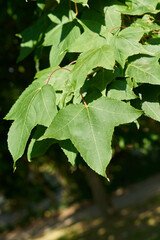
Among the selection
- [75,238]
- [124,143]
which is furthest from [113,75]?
[75,238]

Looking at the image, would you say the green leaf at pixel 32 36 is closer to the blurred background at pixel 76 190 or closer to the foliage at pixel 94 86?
the blurred background at pixel 76 190

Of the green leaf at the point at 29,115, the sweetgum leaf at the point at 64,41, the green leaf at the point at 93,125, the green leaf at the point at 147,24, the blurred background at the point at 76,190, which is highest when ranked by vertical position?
the sweetgum leaf at the point at 64,41

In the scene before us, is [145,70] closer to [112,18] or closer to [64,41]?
[112,18]

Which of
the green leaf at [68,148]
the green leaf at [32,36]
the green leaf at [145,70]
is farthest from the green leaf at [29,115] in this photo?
the green leaf at [32,36]

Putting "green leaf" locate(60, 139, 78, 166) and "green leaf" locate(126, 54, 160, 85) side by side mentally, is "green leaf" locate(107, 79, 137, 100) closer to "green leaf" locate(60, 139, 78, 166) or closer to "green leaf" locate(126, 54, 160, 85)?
"green leaf" locate(126, 54, 160, 85)

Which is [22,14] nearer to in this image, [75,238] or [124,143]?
[124,143]

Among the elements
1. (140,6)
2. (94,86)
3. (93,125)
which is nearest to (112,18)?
(140,6)

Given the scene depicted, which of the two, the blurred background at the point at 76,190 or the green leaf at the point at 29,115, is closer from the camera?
the green leaf at the point at 29,115
